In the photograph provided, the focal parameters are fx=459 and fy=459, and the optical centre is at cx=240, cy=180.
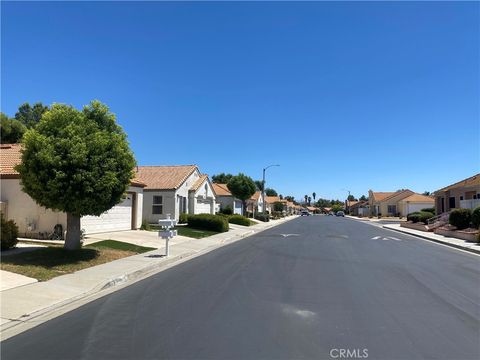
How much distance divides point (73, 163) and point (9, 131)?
23.2m

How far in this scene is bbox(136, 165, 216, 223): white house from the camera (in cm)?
3719

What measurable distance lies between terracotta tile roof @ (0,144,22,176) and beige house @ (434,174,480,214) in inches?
1262

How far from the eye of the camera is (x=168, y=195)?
37.2 metres

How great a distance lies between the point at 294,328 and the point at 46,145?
973cm

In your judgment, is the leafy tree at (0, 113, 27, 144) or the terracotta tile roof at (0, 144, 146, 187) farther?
the leafy tree at (0, 113, 27, 144)

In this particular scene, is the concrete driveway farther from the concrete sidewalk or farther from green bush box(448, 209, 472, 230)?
green bush box(448, 209, 472, 230)

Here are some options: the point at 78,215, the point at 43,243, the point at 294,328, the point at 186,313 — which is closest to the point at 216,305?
the point at 186,313

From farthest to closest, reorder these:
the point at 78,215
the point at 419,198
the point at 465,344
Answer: the point at 419,198
the point at 78,215
the point at 465,344

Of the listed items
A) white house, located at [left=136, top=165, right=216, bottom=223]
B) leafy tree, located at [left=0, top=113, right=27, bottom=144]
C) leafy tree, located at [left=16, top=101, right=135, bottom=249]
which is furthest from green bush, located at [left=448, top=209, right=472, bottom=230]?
leafy tree, located at [left=0, top=113, right=27, bottom=144]

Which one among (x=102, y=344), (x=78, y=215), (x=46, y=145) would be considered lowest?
(x=102, y=344)

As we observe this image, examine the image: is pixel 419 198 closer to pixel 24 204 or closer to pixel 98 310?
pixel 24 204

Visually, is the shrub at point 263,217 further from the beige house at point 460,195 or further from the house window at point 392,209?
the house window at point 392,209

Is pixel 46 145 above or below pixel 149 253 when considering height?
above

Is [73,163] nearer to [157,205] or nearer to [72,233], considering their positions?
[72,233]
